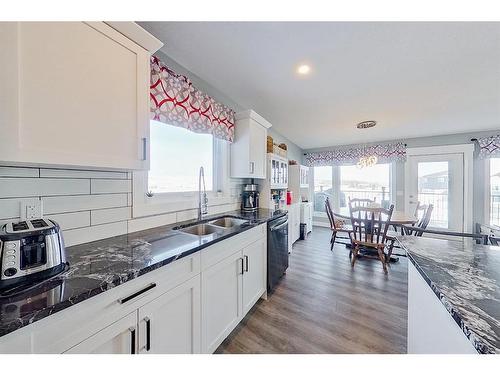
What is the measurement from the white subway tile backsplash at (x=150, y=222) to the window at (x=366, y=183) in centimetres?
462

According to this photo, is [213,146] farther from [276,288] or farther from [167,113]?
[276,288]

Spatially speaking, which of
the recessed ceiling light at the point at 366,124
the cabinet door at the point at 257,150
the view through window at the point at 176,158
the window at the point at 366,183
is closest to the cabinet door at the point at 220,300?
the view through window at the point at 176,158

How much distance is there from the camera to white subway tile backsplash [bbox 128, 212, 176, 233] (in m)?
1.49

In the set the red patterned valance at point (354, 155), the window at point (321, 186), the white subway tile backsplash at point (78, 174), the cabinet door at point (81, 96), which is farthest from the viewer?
the window at point (321, 186)

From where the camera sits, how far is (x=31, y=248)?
74 centimetres

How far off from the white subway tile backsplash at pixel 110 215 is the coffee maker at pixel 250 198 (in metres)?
1.44

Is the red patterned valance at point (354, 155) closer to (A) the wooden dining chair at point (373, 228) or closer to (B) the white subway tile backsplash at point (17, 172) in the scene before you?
(A) the wooden dining chair at point (373, 228)

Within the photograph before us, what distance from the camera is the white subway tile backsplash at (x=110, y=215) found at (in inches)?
49.9

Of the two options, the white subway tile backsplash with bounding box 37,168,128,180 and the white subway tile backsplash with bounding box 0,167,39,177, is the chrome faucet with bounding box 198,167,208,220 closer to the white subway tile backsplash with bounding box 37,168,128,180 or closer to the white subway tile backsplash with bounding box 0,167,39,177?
the white subway tile backsplash with bounding box 37,168,128,180

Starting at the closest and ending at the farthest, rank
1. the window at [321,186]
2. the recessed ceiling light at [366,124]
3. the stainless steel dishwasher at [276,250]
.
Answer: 1. the stainless steel dishwasher at [276,250]
2. the recessed ceiling light at [366,124]
3. the window at [321,186]

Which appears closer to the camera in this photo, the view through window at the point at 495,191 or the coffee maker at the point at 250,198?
the coffee maker at the point at 250,198

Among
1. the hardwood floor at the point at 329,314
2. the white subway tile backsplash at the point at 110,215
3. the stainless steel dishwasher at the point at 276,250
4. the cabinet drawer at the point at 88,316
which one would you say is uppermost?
the white subway tile backsplash at the point at 110,215

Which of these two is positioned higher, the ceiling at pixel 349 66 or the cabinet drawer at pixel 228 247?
the ceiling at pixel 349 66

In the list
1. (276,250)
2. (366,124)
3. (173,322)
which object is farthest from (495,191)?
(173,322)
